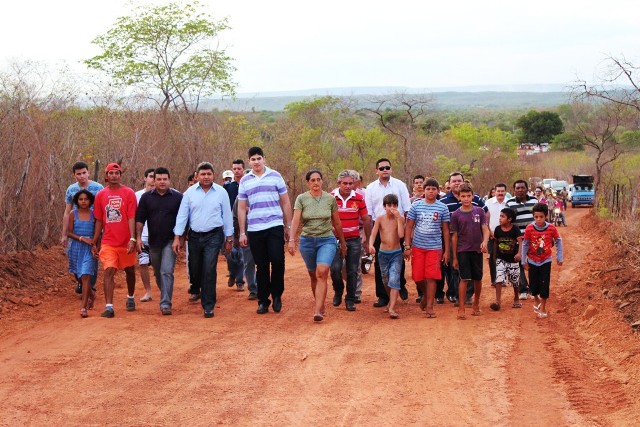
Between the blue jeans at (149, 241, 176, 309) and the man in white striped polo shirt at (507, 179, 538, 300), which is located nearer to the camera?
the blue jeans at (149, 241, 176, 309)

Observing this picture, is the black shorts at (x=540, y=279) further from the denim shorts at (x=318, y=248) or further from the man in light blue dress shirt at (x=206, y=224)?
the man in light blue dress shirt at (x=206, y=224)

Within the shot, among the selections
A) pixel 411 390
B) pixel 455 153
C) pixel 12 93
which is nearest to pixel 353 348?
pixel 411 390

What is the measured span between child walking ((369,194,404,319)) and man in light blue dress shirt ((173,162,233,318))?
1944 millimetres

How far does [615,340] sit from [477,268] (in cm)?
242

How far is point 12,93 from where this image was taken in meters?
16.0

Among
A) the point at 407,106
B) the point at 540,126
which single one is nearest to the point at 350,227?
the point at 407,106

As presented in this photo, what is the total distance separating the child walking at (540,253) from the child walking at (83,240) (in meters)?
5.57

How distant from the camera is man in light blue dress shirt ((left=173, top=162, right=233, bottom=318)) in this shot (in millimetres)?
11625

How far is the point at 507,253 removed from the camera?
1243cm

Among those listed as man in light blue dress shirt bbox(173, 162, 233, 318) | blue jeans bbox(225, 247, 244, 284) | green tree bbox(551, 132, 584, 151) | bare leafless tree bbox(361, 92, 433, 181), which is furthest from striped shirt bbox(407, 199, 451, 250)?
green tree bbox(551, 132, 584, 151)

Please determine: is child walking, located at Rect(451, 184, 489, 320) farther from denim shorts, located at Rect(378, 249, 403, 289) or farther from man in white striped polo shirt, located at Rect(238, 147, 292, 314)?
man in white striped polo shirt, located at Rect(238, 147, 292, 314)

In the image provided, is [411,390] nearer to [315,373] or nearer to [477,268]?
[315,373]

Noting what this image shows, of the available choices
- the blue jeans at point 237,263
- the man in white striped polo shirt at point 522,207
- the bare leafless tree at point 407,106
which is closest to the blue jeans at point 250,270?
the blue jeans at point 237,263

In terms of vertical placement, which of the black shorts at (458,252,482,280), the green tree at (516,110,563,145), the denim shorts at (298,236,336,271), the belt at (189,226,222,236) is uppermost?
the belt at (189,226,222,236)
